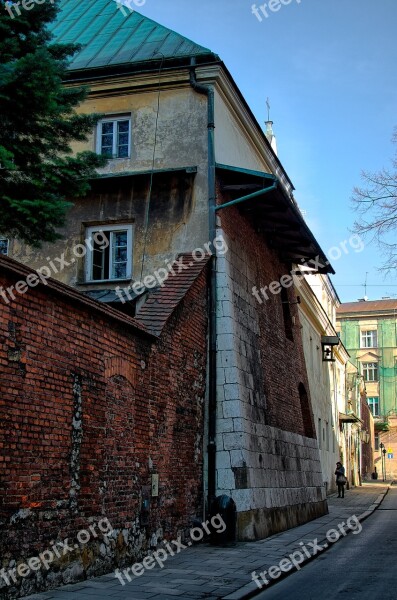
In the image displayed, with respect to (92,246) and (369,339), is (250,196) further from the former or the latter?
(369,339)

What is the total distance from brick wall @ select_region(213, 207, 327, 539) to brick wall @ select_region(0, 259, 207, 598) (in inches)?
46.0

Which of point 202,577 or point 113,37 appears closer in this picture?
point 202,577

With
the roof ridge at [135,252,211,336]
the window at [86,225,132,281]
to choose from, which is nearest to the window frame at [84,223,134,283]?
the window at [86,225,132,281]

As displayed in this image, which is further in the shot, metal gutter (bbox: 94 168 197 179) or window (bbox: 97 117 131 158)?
window (bbox: 97 117 131 158)

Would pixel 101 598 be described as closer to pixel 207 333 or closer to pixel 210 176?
pixel 207 333

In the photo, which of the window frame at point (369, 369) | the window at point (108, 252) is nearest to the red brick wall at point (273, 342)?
the window at point (108, 252)

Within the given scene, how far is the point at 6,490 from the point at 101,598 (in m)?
1.58

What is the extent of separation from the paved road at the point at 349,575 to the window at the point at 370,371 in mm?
49204

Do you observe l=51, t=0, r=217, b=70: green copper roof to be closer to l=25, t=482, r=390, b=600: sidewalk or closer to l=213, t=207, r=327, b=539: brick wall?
l=213, t=207, r=327, b=539: brick wall

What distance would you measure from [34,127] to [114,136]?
535 cm

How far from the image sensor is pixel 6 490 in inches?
287

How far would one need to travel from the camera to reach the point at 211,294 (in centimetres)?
1376

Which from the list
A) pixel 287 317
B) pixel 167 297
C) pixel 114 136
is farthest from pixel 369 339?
pixel 167 297

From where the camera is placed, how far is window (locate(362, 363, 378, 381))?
205 ft
